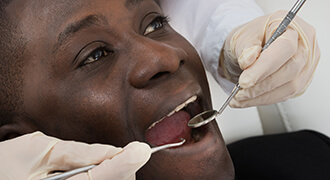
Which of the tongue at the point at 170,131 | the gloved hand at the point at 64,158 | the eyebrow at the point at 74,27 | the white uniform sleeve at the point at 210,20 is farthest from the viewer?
the white uniform sleeve at the point at 210,20

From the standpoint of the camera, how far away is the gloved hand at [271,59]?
108 centimetres

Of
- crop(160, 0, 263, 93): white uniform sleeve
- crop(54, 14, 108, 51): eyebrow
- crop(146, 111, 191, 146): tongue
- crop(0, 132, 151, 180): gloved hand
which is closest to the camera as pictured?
crop(0, 132, 151, 180): gloved hand

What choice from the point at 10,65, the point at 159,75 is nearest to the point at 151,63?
the point at 159,75

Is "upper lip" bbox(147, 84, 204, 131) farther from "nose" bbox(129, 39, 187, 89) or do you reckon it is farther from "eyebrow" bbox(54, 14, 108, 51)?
"eyebrow" bbox(54, 14, 108, 51)

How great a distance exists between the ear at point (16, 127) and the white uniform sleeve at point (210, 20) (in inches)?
31.7

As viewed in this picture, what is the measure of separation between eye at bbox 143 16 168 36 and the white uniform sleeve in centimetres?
33


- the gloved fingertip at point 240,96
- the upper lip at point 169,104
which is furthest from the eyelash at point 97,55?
the gloved fingertip at point 240,96

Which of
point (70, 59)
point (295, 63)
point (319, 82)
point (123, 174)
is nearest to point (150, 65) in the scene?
point (70, 59)

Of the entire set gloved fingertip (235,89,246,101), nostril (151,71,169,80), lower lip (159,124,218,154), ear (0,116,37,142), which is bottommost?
lower lip (159,124,218,154)

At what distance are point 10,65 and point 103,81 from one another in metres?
0.27

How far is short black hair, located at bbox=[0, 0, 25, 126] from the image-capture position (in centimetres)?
101

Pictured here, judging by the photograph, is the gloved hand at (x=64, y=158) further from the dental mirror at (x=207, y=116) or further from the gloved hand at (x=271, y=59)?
the gloved hand at (x=271, y=59)

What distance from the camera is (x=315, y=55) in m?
1.29

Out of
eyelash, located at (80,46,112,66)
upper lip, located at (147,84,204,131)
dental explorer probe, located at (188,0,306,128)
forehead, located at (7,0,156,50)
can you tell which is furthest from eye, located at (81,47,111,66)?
dental explorer probe, located at (188,0,306,128)
